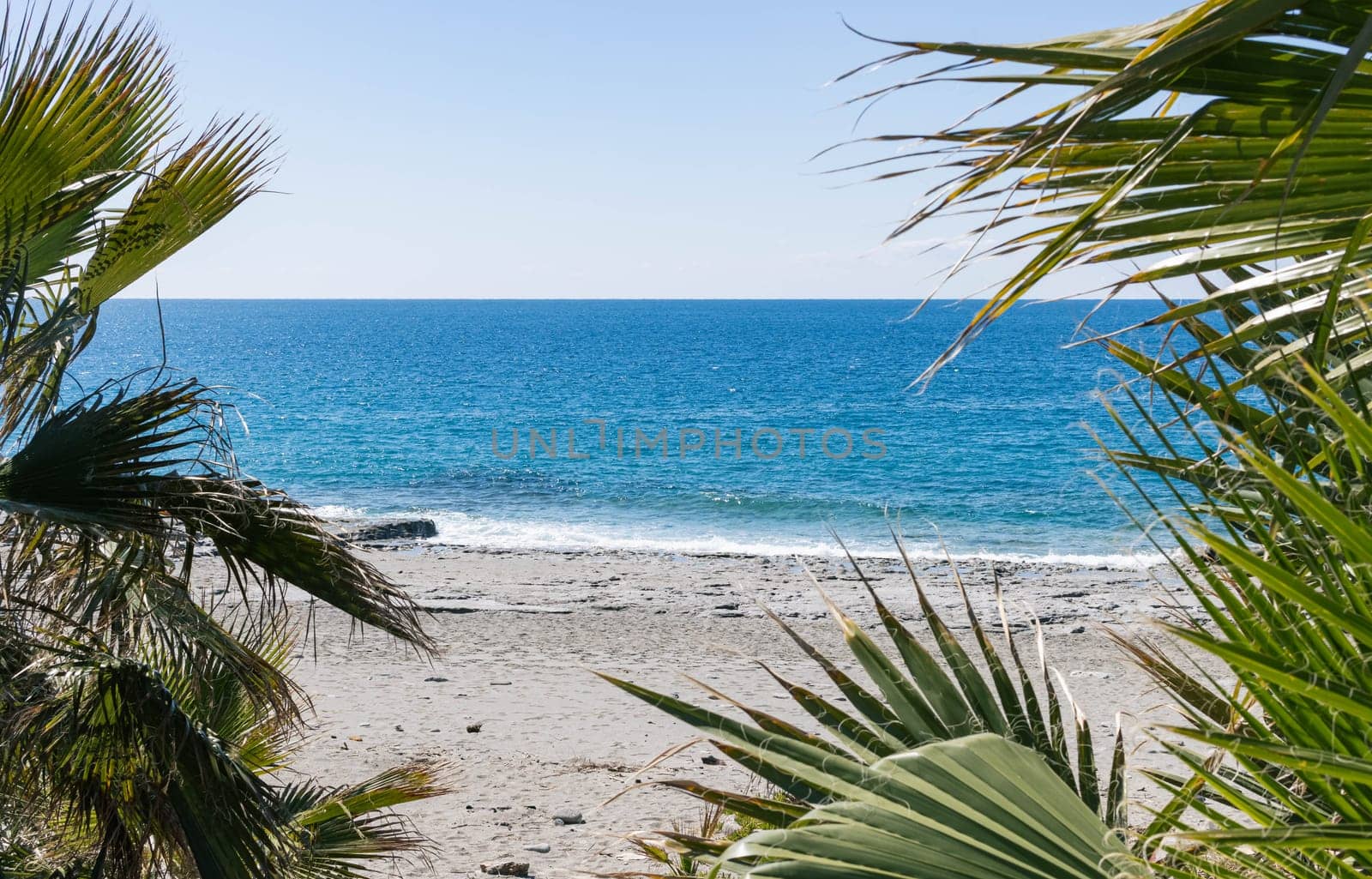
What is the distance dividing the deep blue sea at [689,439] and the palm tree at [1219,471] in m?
0.25

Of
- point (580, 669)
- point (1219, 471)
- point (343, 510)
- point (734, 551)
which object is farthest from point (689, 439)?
point (1219, 471)

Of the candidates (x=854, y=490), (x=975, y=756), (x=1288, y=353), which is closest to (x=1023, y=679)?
(x=975, y=756)

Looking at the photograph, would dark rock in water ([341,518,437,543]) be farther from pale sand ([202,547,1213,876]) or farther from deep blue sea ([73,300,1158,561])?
pale sand ([202,547,1213,876])

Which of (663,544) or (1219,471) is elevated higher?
(1219,471)

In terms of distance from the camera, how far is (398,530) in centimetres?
2092

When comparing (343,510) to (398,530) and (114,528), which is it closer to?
(398,530)

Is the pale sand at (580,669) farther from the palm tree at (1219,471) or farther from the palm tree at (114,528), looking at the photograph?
the palm tree at (1219,471)

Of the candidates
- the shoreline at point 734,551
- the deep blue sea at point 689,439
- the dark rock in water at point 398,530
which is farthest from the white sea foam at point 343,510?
the dark rock in water at point 398,530

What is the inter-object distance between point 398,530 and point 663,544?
5.30 meters

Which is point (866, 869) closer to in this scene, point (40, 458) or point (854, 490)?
point (40, 458)

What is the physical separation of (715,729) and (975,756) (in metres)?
0.39

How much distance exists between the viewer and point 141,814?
2754 millimetres

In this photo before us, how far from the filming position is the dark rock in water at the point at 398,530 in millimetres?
20231

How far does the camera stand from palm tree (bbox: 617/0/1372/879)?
41.0 inches
